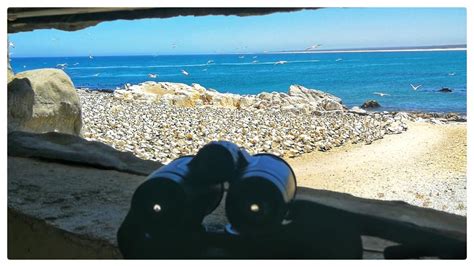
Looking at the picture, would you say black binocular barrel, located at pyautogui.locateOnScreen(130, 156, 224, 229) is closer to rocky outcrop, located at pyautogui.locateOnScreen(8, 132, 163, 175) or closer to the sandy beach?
rocky outcrop, located at pyautogui.locateOnScreen(8, 132, 163, 175)

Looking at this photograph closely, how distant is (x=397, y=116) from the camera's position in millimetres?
10688

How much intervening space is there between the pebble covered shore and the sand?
15.1 inches

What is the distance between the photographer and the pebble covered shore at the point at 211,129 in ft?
20.6

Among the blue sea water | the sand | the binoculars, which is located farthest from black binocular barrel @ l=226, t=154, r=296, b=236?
the blue sea water

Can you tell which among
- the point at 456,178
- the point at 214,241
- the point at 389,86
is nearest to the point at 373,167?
the point at 456,178

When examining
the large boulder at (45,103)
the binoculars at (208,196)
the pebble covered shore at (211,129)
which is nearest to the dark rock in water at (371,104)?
the pebble covered shore at (211,129)

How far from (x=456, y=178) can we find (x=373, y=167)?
3.10 ft

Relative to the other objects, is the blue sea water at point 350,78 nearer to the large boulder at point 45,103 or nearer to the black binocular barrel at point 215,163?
the large boulder at point 45,103

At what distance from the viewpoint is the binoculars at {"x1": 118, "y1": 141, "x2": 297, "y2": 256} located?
1.79m

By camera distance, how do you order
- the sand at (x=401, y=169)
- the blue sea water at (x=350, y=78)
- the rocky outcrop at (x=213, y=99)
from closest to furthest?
the sand at (x=401, y=169) < the blue sea water at (x=350, y=78) < the rocky outcrop at (x=213, y=99)

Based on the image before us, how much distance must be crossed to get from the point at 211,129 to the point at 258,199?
578 centimetres

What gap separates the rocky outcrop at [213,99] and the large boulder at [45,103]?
5.05m

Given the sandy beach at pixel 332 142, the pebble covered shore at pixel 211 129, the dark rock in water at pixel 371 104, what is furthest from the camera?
the dark rock in water at pixel 371 104

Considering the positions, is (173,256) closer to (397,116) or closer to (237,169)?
(237,169)
